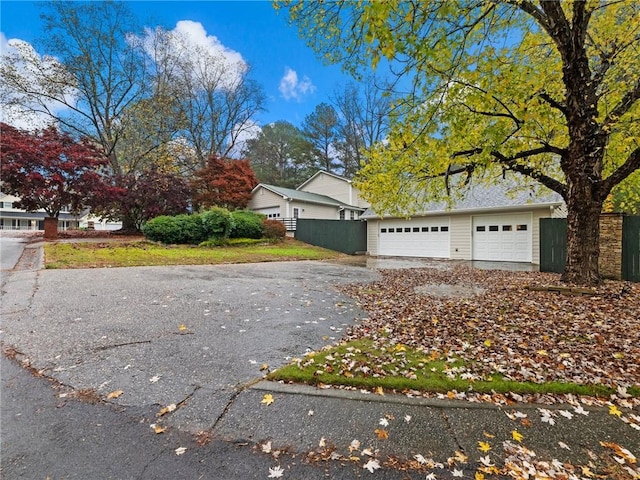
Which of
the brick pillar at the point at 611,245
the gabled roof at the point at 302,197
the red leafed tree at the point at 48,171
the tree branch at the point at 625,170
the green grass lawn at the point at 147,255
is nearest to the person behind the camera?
the tree branch at the point at 625,170

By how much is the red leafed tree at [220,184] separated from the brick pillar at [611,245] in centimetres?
1895

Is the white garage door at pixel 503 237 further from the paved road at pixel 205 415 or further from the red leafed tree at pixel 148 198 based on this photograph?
the red leafed tree at pixel 148 198

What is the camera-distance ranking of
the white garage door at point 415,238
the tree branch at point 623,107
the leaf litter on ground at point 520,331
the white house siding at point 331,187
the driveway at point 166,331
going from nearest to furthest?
the driveway at point 166,331 < the leaf litter on ground at point 520,331 < the tree branch at point 623,107 < the white garage door at point 415,238 < the white house siding at point 331,187

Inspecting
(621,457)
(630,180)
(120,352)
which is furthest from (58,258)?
(630,180)

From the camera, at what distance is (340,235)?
18031 millimetres

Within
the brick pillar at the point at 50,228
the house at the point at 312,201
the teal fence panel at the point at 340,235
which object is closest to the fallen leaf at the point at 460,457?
the teal fence panel at the point at 340,235

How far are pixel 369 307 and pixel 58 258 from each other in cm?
941

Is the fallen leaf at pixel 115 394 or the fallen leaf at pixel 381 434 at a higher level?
the fallen leaf at pixel 115 394

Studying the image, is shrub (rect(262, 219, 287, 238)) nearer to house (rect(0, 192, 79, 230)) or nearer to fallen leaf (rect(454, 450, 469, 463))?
fallen leaf (rect(454, 450, 469, 463))

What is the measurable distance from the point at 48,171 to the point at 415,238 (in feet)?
57.1

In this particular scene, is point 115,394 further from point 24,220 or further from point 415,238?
point 24,220

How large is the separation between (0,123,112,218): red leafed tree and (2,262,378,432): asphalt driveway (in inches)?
343

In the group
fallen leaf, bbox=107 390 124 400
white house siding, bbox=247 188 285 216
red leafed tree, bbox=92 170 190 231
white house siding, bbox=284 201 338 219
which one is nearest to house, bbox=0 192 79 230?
red leafed tree, bbox=92 170 190 231

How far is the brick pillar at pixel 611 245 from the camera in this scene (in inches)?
313
